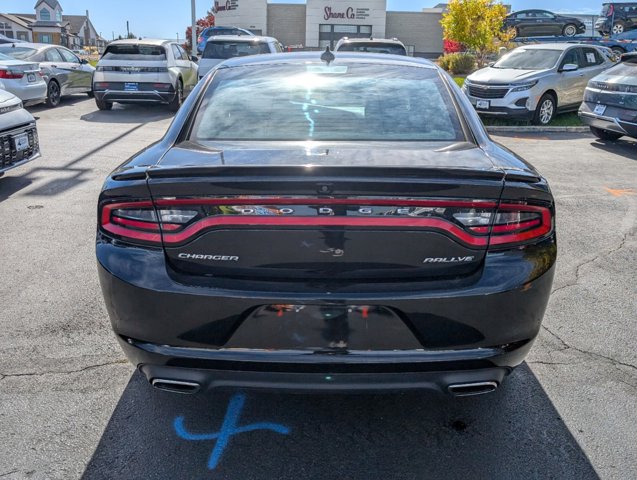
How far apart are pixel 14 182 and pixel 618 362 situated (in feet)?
22.8

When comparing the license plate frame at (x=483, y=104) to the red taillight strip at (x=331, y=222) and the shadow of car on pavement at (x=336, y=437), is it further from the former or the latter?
the red taillight strip at (x=331, y=222)

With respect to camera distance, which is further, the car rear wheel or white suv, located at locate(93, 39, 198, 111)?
the car rear wheel

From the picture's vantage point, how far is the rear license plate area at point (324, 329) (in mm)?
2475

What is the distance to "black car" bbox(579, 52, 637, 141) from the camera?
10383 millimetres

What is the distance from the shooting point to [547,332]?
409 centimetres

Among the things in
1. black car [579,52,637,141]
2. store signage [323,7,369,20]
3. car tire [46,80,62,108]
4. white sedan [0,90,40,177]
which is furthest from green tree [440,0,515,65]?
store signage [323,7,369,20]

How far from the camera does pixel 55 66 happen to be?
1558 cm

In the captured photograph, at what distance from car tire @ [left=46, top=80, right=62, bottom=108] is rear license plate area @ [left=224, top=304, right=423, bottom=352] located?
47.6 ft

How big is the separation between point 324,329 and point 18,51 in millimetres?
15599

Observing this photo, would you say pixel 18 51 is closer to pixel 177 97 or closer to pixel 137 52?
pixel 137 52

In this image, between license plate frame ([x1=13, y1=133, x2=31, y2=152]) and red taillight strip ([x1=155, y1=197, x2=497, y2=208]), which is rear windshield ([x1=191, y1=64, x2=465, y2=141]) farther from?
license plate frame ([x1=13, y1=133, x2=31, y2=152])

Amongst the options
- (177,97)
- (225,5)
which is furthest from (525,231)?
(225,5)

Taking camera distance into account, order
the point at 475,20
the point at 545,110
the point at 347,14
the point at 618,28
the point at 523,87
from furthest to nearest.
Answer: the point at 347,14 → the point at 618,28 → the point at 475,20 → the point at 545,110 → the point at 523,87

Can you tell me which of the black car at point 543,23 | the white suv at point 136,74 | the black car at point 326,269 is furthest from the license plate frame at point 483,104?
the black car at point 543,23
